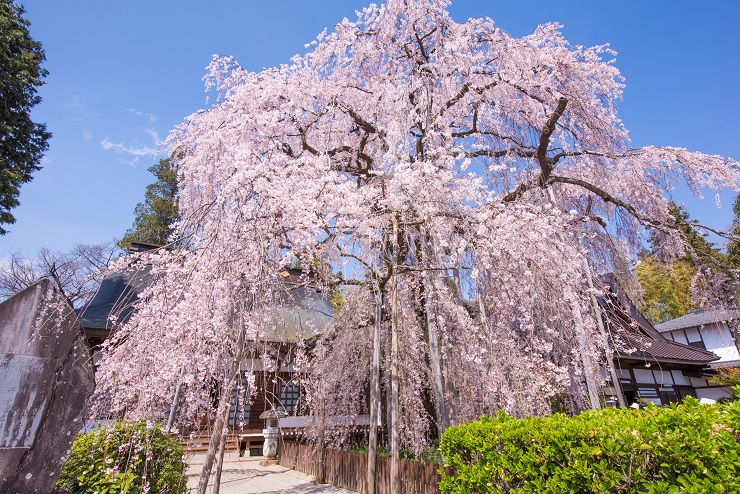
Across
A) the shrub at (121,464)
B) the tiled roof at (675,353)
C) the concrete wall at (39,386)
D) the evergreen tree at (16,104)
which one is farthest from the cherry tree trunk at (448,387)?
the evergreen tree at (16,104)

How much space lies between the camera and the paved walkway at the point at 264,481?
22.5ft

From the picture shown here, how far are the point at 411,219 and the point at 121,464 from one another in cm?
459

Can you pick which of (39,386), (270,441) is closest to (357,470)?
(270,441)

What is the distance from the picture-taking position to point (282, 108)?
739cm

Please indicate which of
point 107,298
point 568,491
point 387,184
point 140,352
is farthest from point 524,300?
point 107,298

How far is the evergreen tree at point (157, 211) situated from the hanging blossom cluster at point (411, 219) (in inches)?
606

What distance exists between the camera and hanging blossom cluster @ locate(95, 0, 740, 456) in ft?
12.1

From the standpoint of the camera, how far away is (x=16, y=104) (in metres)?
12.9

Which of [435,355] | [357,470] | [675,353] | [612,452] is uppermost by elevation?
[675,353]

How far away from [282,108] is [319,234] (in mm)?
3948

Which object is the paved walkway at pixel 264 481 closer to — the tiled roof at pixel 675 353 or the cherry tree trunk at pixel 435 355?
the cherry tree trunk at pixel 435 355

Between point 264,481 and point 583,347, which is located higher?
point 583,347

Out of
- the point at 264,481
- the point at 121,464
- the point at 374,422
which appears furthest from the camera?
the point at 264,481

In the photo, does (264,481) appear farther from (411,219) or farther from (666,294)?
(666,294)
